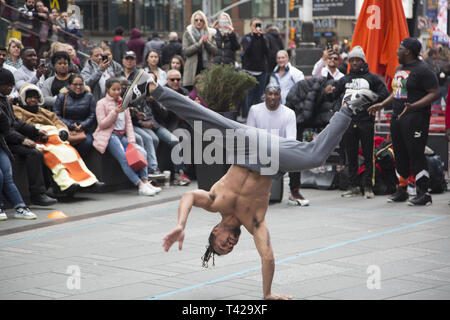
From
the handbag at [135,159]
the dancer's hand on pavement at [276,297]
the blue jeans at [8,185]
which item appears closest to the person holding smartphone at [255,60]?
the handbag at [135,159]

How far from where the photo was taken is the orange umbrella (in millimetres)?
12109

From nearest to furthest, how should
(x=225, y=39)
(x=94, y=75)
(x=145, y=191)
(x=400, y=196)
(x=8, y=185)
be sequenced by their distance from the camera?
(x=8, y=185), (x=400, y=196), (x=145, y=191), (x=94, y=75), (x=225, y=39)

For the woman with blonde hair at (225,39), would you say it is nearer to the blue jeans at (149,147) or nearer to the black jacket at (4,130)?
the blue jeans at (149,147)

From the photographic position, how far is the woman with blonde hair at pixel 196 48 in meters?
14.3

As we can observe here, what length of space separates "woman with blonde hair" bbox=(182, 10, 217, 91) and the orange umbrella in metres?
3.28

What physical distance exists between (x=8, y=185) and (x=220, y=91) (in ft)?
10.8

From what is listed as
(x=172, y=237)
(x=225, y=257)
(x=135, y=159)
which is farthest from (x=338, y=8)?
(x=172, y=237)

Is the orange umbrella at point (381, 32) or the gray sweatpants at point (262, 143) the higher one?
the orange umbrella at point (381, 32)

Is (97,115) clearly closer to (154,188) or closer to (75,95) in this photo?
(75,95)

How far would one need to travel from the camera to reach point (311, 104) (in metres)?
11.0

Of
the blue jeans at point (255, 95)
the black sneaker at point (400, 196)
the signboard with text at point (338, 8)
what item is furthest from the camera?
the signboard with text at point (338, 8)

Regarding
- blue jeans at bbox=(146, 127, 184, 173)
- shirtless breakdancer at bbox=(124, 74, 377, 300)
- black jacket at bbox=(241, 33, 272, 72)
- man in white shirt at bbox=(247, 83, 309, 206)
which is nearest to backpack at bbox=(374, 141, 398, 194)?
man in white shirt at bbox=(247, 83, 309, 206)

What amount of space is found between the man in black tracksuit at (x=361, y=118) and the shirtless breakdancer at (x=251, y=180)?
528cm

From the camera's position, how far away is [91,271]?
671cm
